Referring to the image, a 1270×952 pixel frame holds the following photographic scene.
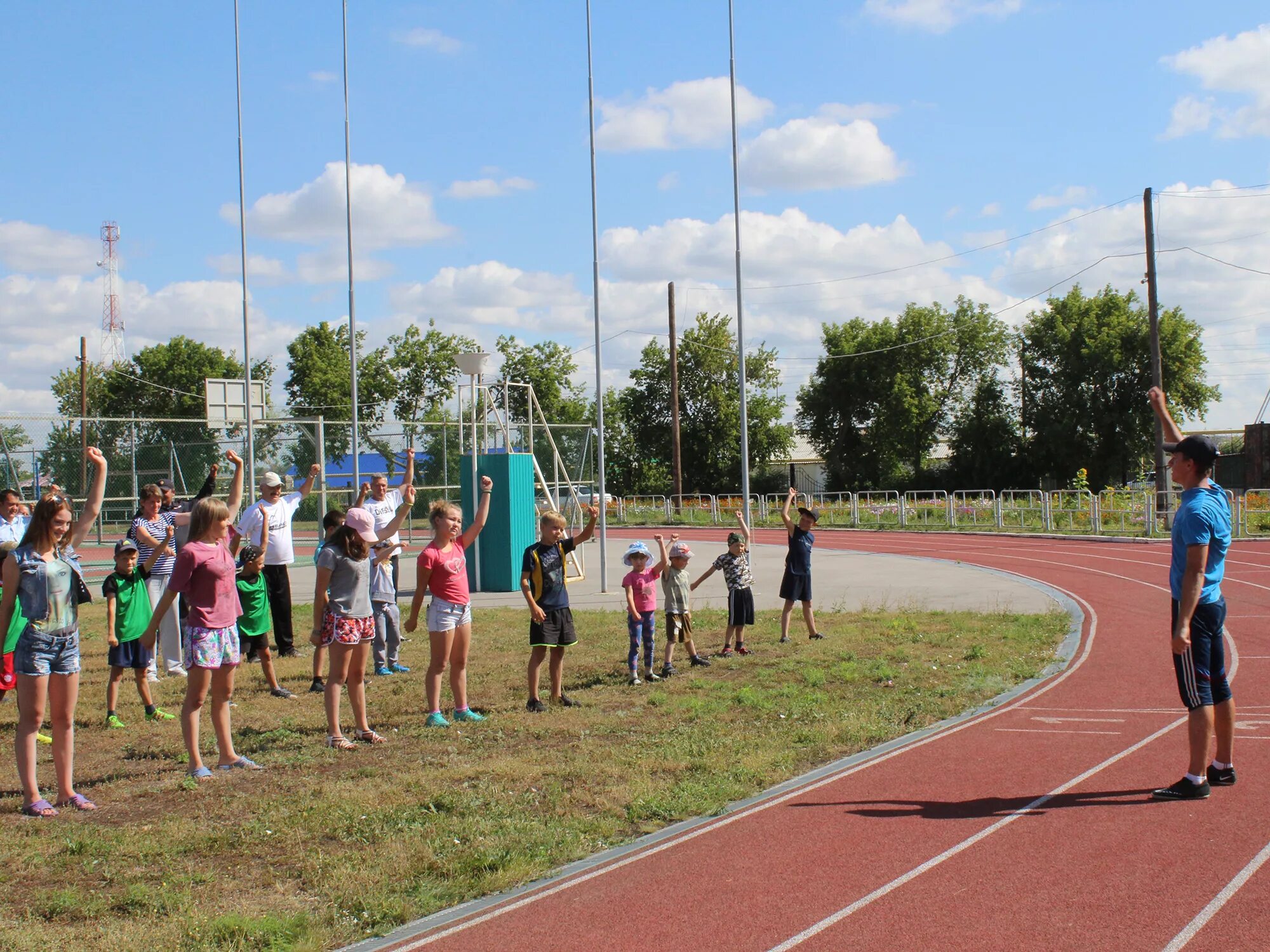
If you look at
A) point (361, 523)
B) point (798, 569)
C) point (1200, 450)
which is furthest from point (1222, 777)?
point (798, 569)

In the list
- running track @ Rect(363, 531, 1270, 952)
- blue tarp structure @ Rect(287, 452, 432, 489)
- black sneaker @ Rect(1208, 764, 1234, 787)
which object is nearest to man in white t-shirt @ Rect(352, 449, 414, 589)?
running track @ Rect(363, 531, 1270, 952)

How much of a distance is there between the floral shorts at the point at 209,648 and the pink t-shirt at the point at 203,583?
4 cm

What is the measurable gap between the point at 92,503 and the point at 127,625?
2320mm

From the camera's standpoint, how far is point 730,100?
17.4 metres

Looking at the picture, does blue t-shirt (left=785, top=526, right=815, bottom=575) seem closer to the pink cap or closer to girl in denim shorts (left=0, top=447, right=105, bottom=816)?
the pink cap

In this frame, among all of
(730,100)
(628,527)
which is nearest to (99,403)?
(628,527)

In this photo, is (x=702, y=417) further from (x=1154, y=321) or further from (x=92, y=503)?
(x=92, y=503)

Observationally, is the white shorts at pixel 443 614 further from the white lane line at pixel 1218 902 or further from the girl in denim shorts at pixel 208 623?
the white lane line at pixel 1218 902

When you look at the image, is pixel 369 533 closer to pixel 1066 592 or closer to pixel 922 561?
pixel 1066 592

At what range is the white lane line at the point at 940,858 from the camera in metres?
4.73

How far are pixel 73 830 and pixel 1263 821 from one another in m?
6.35

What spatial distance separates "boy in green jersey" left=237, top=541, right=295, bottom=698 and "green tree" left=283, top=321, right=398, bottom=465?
58.2 m

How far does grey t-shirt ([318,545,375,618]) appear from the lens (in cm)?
802

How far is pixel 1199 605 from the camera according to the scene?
253 inches
